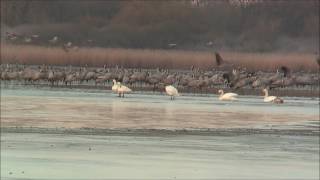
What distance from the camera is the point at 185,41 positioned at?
1662 inches

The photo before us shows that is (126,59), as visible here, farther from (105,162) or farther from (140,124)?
(105,162)

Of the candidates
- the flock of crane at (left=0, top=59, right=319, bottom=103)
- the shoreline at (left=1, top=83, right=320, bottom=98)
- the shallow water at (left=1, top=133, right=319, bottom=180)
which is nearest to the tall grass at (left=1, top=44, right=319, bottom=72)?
the flock of crane at (left=0, top=59, right=319, bottom=103)

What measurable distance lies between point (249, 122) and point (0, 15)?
28579 mm

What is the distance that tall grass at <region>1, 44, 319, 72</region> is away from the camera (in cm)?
3991

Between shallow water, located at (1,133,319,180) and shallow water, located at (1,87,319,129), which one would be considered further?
shallow water, located at (1,87,319,129)

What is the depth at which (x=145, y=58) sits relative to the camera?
40875 mm

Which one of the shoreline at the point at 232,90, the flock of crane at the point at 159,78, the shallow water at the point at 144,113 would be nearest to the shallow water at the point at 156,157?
the shallow water at the point at 144,113

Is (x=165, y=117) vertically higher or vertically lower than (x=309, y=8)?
lower

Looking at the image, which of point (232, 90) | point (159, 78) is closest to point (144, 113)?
point (232, 90)

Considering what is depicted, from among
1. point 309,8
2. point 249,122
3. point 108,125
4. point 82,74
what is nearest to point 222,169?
point 108,125

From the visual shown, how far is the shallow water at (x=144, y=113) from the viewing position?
1828 centimetres

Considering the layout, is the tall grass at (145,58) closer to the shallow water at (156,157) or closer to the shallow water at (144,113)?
the shallow water at (144,113)

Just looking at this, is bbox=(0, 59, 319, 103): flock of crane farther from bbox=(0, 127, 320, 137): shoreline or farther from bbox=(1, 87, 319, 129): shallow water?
bbox=(0, 127, 320, 137): shoreline

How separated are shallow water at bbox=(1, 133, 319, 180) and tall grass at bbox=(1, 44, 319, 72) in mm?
22981
